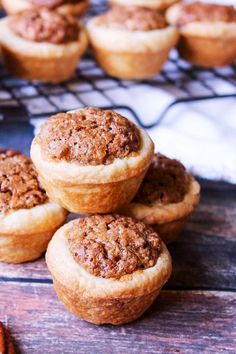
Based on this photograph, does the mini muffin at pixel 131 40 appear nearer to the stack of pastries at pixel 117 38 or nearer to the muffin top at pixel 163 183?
the stack of pastries at pixel 117 38

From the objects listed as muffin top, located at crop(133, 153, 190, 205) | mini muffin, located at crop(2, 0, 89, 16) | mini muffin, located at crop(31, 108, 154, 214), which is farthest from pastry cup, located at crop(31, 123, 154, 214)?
mini muffin, located at crop(2, 0, 89, 16)

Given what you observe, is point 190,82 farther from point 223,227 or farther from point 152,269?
point 152,269

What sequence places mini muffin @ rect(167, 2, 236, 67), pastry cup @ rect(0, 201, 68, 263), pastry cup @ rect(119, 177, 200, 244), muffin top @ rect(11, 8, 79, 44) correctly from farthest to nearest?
mini muffin @ rect(167, 2, 236, 67) < muffin top @ rect(11, 8, 79, 44) < pastry cup @ rect(119, 177, 200, 244) < pastry cup @ rect(0, 201, 68, 263)

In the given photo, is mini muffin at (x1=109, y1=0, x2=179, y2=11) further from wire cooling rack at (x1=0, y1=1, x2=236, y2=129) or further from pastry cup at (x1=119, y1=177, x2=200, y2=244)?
pastry cup at (x1=119, y1=177, x2=200, y2=244)

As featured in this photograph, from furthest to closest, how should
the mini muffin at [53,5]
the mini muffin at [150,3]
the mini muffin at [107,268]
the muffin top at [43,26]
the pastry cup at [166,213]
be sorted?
the mini muffin at [150,3]
the mini muffin at [53,5]
the muffin top at [43,26]
the pastry cup at [166,213]
the mini muffin at [107,268]

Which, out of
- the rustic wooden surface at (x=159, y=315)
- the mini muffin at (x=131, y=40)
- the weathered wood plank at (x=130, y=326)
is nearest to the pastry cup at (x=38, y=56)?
the mini muffin at (x=131, y=40)

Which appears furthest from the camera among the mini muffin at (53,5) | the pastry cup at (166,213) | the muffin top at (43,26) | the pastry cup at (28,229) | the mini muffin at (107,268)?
the mini muffin at (53,5)

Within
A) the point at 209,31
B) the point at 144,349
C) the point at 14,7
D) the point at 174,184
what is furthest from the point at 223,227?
the point at 14,7

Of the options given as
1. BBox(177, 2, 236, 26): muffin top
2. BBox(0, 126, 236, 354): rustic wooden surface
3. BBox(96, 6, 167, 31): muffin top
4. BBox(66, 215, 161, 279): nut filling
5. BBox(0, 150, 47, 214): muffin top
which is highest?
BBox(96, 6, 167, 31): muffin top
